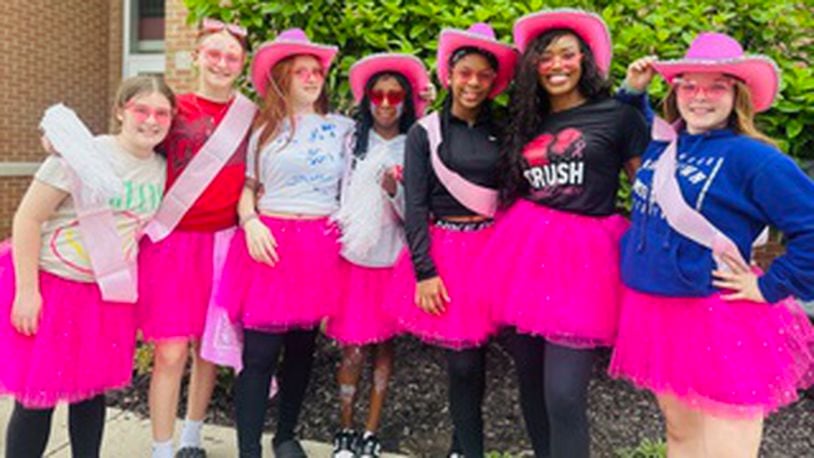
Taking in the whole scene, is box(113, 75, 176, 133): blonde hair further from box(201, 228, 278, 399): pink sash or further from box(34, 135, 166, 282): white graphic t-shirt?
box(201, 228, 278, 399): pink sash

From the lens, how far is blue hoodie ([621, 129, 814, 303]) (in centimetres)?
197

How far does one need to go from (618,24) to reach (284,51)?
1890 millimetres

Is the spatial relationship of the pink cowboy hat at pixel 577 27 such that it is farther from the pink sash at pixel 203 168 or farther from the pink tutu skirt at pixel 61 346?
the pink tutu skirt at pixel 61 346

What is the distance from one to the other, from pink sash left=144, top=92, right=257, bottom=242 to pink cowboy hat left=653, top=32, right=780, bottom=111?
182 cm

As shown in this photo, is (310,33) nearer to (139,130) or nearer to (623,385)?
(139,130)

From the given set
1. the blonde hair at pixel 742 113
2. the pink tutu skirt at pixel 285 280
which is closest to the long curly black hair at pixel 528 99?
the blonde hair at pixel 742 113

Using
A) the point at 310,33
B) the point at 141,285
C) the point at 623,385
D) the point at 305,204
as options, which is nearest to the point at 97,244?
the point at 141,285

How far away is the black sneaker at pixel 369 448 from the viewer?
332 centimetres

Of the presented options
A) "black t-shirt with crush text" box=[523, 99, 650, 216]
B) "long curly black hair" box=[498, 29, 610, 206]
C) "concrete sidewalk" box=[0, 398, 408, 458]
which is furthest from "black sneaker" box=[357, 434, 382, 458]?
"black t-shirt with crush text" box=[523, 99, 650, 216]

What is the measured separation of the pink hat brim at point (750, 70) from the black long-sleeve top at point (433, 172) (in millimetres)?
836

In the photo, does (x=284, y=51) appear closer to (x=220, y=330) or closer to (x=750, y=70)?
(x=220, y=330)

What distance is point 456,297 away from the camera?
9.09 ft

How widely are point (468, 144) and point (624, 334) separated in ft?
3.36

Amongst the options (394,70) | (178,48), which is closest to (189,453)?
(394,70)
